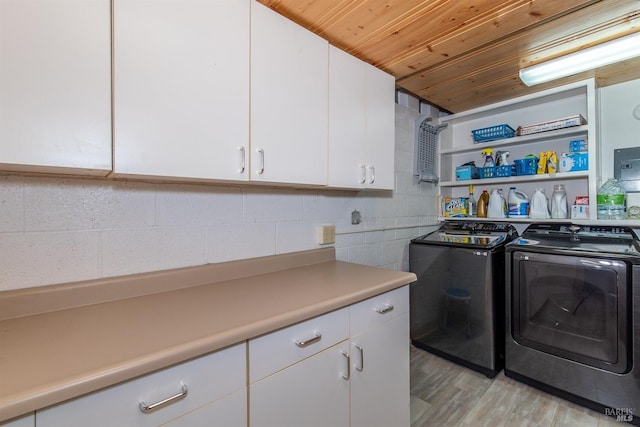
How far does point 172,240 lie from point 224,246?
0.24m

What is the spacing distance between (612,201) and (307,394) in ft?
7.79

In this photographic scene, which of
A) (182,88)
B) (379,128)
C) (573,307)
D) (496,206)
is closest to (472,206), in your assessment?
(496,206)

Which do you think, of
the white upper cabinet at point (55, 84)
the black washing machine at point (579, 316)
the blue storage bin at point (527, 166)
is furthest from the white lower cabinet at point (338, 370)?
the blue storage bin at point (527, 166)

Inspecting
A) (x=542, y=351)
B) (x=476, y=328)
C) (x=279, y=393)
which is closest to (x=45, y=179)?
(x=279, y=393)

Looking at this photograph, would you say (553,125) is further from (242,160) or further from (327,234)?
(242,160)

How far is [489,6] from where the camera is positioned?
133 centimetres

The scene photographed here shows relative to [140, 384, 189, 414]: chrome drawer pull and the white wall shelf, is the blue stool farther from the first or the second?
[140, 384, 189, 414]: chrome drawer pull

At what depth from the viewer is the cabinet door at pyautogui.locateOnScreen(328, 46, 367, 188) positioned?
60.0 inches

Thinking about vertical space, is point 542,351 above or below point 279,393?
below

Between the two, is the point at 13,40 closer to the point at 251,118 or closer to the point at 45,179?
the point at 45,179

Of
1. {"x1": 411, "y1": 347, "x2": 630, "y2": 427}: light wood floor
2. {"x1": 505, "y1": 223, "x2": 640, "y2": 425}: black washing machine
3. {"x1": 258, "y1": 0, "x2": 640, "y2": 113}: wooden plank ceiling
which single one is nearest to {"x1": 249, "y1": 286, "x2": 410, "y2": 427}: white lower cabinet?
{"x1": 411, "y1": 347, "x2": 630, "y2": 427}: light wood floor

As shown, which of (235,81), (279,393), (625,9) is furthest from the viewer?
(625,9)

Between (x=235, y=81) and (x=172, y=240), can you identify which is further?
(x=172, y=240)

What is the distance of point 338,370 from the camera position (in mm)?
1169
